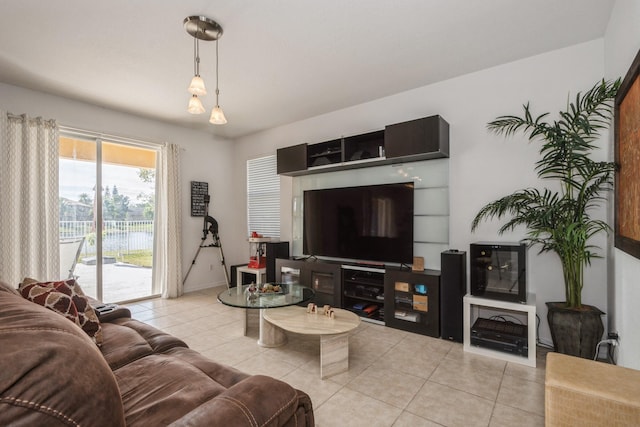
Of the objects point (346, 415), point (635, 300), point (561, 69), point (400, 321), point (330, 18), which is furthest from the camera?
point (400, 321)

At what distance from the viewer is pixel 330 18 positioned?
2350 millimetres

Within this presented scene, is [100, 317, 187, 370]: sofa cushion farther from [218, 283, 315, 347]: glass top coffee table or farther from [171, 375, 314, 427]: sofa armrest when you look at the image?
[171, 375, 314, 427]: sofa armrest

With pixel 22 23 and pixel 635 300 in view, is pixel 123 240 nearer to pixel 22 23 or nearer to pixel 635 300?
pixel 22 23

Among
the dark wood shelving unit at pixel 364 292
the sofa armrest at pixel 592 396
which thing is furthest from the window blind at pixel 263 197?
the sofa armrest at pixel 592 396

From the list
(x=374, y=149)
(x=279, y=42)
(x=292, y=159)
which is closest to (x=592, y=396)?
(x=279, y=42)

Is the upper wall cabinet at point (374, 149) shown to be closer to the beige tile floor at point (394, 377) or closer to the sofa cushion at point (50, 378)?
the beige tile floor at point (394, 377)

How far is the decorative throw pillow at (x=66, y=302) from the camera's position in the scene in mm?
1757

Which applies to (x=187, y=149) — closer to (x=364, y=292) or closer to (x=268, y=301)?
(x=268, y=301)

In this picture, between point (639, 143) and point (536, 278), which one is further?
point (536, 278)

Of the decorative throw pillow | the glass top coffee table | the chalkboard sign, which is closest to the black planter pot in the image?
the glass top coffee table

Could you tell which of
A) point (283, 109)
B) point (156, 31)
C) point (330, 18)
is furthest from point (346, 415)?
point (283, 109)

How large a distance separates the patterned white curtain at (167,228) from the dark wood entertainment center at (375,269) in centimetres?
164

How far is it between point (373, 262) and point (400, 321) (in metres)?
0.73

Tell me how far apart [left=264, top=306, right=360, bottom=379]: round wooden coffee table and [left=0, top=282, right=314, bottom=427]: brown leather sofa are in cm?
94
